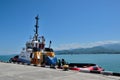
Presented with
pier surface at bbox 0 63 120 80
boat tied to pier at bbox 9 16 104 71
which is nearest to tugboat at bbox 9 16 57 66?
boat tied to pier at bbox 9 16 104 71

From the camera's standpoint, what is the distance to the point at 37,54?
31.4 m

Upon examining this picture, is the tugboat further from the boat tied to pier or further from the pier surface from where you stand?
the pier surface

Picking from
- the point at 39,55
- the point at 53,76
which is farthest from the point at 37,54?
the point at 53,76

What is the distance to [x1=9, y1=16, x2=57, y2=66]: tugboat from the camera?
31.3 metres

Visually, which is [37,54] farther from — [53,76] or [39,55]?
[53,76]

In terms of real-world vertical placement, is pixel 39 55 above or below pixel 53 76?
above

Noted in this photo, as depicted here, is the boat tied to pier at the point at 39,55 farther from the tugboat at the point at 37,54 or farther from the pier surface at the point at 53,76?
the pier surface at the point at 53,76

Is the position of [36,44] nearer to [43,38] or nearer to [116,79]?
[43,38]

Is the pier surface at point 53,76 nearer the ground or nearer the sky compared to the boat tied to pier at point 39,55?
nearer the ground

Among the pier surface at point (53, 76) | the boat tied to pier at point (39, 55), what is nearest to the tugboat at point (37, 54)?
the boat tied to pier at point (39, 55)

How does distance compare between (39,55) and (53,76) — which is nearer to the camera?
(53,76)

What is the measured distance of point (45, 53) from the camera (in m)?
31.9

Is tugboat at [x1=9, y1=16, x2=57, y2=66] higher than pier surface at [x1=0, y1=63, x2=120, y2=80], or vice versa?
tugboat at [x1=9, y1=16, x2=57, y2=66]

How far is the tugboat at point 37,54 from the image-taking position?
31261 millimetres
